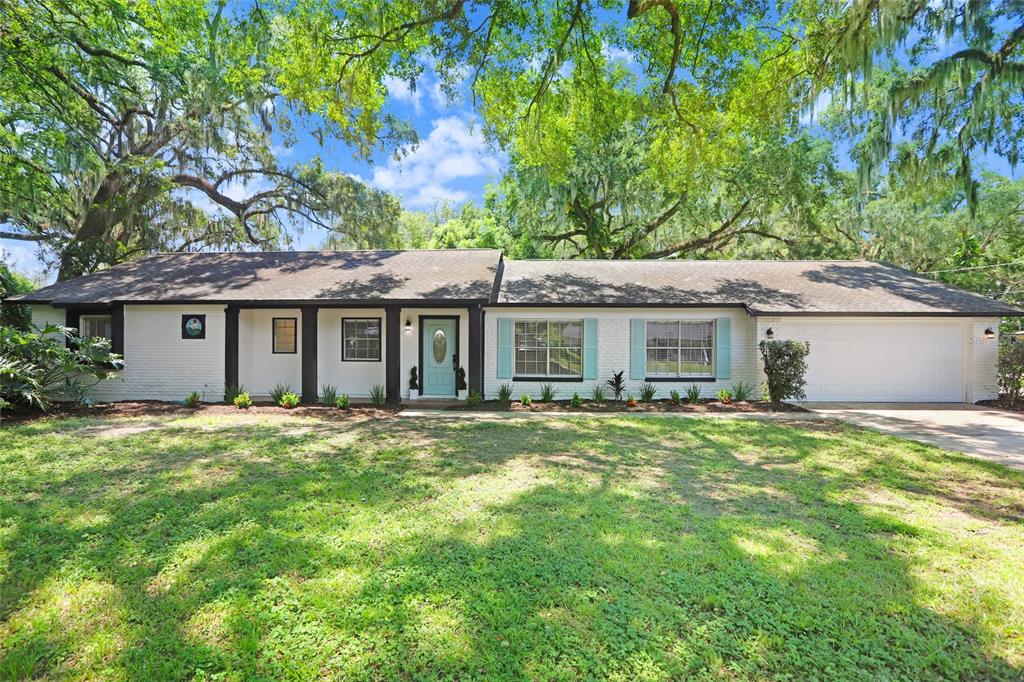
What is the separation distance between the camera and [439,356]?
12.0 m

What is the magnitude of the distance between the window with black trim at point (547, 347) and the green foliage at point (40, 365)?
28.9 feet

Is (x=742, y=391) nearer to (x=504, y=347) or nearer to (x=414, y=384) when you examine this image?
(x=504, y=347)

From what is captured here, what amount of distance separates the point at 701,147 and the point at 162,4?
13.0 metres

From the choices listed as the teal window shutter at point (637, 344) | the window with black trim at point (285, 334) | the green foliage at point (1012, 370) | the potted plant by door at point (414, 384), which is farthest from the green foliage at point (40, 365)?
the green foliage at point (1012, 370)

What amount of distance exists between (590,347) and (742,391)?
374 centimetres

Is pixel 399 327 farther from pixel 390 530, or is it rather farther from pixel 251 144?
pixel 251 144

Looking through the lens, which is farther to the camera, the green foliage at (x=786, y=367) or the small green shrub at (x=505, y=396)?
the small green shrub at (x=505, y=396)

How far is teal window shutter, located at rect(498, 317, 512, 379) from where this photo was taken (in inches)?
464

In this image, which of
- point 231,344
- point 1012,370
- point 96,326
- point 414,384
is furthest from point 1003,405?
point 96,326

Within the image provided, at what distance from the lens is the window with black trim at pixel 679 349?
470 inches

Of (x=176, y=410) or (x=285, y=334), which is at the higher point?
(x=285, y=334)

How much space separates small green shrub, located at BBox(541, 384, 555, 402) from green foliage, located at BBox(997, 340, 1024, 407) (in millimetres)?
10378

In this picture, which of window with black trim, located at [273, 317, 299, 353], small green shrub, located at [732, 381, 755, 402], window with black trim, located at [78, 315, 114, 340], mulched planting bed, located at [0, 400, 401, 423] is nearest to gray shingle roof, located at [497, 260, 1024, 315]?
small green shrub, located at [732, 381, 755, 402]

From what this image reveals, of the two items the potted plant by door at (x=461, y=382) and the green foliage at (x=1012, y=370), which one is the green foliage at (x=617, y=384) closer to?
the potted plant by door at (x=461, y=382)
